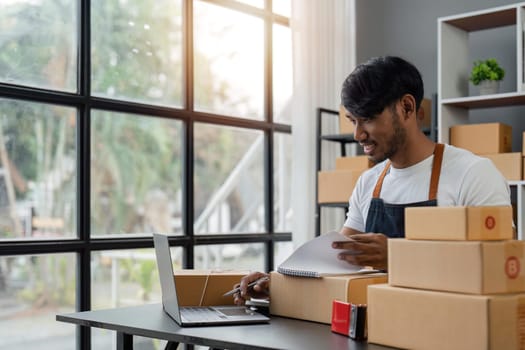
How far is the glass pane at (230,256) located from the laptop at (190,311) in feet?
6.18

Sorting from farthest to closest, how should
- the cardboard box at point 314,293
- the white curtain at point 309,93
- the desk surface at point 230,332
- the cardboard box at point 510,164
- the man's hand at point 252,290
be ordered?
the white curtain at point 309,93 → the cardboard box at point 510,164 → the man's hand at point 252,290 → the cardboard box at point 314,293 → the desk surface at point 230,332

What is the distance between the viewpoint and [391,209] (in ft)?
7.36

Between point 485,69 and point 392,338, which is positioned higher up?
point 485,69

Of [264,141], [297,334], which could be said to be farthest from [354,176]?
[297,334]

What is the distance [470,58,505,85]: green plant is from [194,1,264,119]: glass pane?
1.27 meters

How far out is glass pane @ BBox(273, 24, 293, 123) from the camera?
448cm

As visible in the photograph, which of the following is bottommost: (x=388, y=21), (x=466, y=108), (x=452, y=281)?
(x=452, y=281)

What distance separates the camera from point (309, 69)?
432cm

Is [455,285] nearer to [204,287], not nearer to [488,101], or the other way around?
[204,287]

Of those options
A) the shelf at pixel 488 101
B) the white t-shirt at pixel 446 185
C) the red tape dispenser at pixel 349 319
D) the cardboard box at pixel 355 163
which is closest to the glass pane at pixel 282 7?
the cardboard box at pixel 355 163

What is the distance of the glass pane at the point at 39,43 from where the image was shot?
314cm

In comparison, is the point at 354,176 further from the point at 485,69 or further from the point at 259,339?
the point at 259,339

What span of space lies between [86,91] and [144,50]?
0.47m

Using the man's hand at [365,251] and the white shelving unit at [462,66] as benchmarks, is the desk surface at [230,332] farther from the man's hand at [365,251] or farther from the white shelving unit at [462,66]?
the white shelving unit at [462,66]
